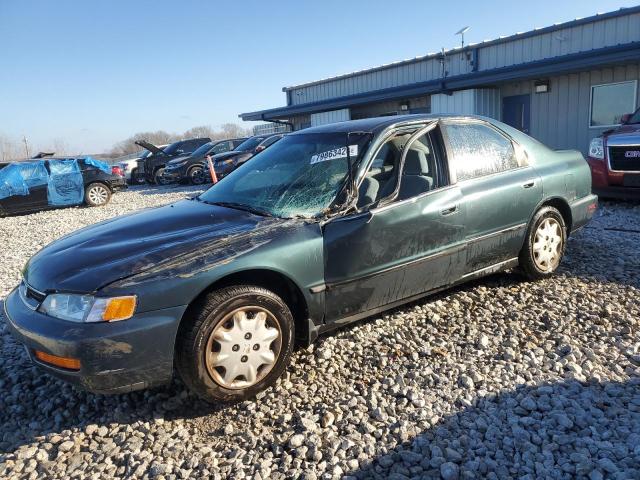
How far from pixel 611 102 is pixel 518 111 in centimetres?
256

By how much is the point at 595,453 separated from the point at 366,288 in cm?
153

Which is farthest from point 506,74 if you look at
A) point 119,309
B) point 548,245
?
point 119,309

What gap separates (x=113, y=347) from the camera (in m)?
2.47

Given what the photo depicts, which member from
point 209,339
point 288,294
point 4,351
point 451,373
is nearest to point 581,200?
point 451,373

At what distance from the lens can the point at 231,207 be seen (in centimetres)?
354

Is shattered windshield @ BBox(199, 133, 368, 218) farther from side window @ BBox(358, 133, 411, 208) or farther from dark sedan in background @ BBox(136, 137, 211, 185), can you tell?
dark sedan in background @ BBox(136, 137, 211, 185)

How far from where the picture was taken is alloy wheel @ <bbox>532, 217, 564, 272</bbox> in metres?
4.39

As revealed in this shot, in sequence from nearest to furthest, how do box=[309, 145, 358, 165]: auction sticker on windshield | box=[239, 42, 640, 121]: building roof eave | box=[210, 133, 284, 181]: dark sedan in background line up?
box=[309, 145, 358, 165]: auction sticker on windshield < box=[239, 42, 640, 121]: building roof eave < box=[210, 133, 284, 181]: dark sedan in background

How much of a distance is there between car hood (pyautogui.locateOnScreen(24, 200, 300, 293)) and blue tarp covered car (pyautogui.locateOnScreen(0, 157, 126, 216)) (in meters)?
9.98

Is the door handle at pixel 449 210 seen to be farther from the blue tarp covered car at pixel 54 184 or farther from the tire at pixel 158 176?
the tire at pixel 158 176

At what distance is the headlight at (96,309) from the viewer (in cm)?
247

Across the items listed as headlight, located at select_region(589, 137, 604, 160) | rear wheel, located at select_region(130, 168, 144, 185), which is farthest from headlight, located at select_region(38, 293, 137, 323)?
rear wheel, located at select_region(130, 168, 144, 185)

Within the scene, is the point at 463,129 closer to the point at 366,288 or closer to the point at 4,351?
the point at 366,288

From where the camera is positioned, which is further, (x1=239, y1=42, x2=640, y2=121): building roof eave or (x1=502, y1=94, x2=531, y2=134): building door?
(x1=502, y1=94, x2=531, y2=134): building door
